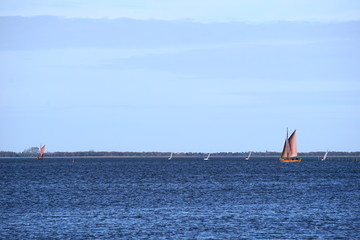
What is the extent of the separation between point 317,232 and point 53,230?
2155cm

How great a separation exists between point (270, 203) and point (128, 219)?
2156cm

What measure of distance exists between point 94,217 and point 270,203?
23.2 meters

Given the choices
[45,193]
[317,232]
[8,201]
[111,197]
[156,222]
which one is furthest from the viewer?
[45,193]

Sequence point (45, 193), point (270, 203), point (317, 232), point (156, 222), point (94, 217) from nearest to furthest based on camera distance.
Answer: point (317, 232) < point (156, 222) < point (94, 217) < point (270, 203) < point (45, 193)

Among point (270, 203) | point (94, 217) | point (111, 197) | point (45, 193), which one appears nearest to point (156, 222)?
point (94, 217)

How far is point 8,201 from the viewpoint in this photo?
78812mm

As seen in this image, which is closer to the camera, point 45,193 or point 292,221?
point 292,221

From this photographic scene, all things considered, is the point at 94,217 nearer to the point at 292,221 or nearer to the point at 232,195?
the point at 292,221

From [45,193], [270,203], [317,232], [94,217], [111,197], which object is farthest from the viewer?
[45,193]

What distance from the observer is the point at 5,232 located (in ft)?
164

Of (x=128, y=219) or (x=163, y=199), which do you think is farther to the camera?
(x=163, y=199)

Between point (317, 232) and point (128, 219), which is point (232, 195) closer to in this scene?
point (128, 219)

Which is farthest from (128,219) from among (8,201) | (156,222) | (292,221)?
(8,201)

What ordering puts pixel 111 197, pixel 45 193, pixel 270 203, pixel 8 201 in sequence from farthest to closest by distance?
pixel 45 193, pixel 111 197, pixel 8 201, pixel 270 203
